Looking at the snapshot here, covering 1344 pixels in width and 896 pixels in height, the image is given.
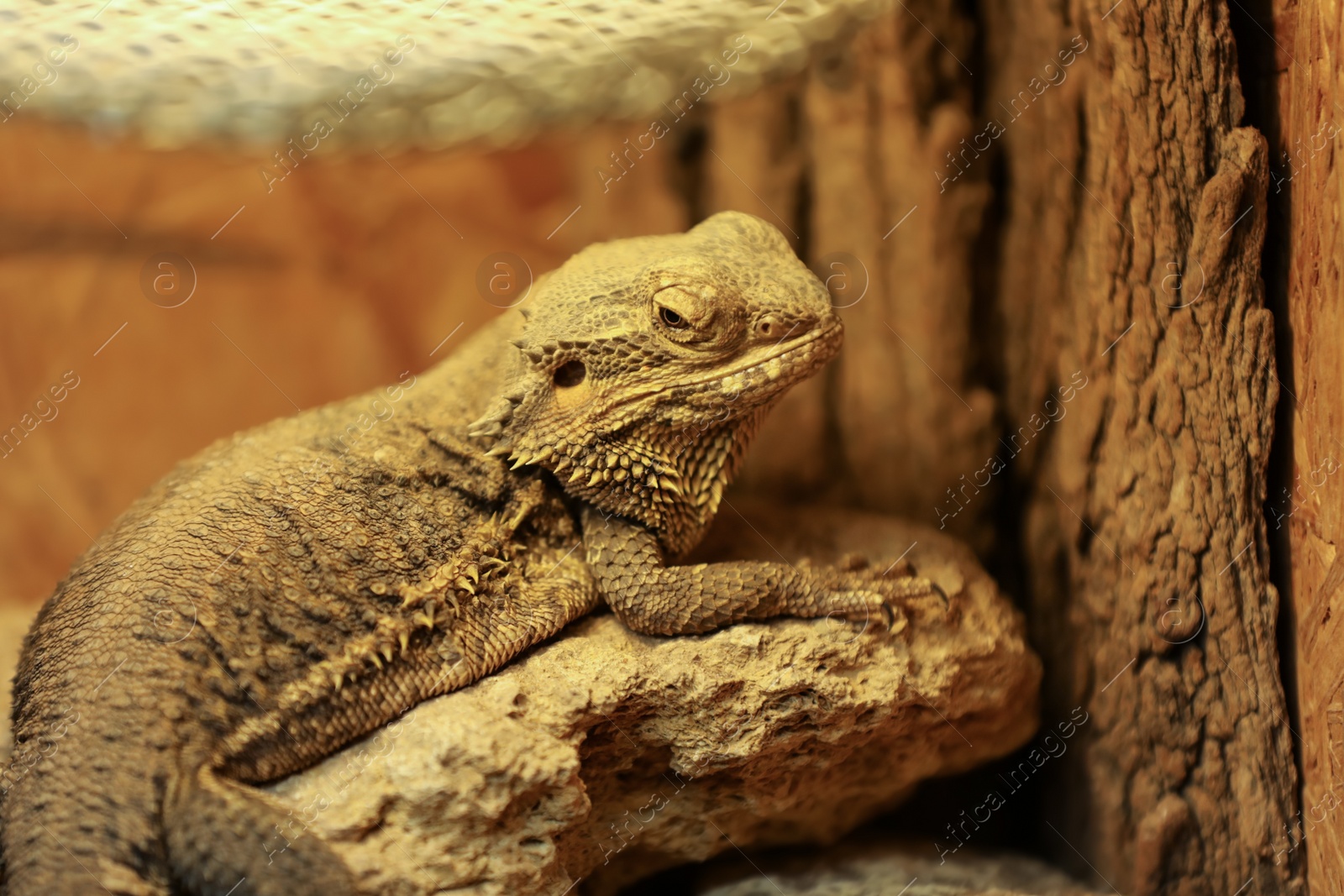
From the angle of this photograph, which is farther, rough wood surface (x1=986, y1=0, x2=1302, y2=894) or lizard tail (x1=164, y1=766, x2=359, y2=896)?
rough wood surface (x1=986, y1=0, x2=1302, y2=894)

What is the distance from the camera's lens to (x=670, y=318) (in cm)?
293

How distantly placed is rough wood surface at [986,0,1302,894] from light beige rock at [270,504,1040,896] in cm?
39

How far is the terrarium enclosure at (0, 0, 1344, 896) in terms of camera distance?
297cm

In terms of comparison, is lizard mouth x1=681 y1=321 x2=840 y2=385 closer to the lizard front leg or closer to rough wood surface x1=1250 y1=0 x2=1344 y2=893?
the lizard front leg

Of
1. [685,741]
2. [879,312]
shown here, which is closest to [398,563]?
[685,741]

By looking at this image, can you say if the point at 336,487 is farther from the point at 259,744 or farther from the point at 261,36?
the point at 261,36

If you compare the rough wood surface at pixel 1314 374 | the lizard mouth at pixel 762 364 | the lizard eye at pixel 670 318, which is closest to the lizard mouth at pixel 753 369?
the lizard mouth at pixel 762 364

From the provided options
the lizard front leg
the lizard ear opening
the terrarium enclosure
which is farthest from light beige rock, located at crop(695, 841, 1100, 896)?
the lizard ear opening

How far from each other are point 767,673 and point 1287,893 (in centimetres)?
179

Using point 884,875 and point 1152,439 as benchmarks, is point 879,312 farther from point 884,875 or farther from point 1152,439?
point 884,875

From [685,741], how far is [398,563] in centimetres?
93

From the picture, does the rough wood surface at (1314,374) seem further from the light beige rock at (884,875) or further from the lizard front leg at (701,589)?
the lizard front leg at (701,589)

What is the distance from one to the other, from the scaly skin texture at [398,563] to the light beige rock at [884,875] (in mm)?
1081

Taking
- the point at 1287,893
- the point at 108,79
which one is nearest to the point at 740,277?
the point at 108,79
